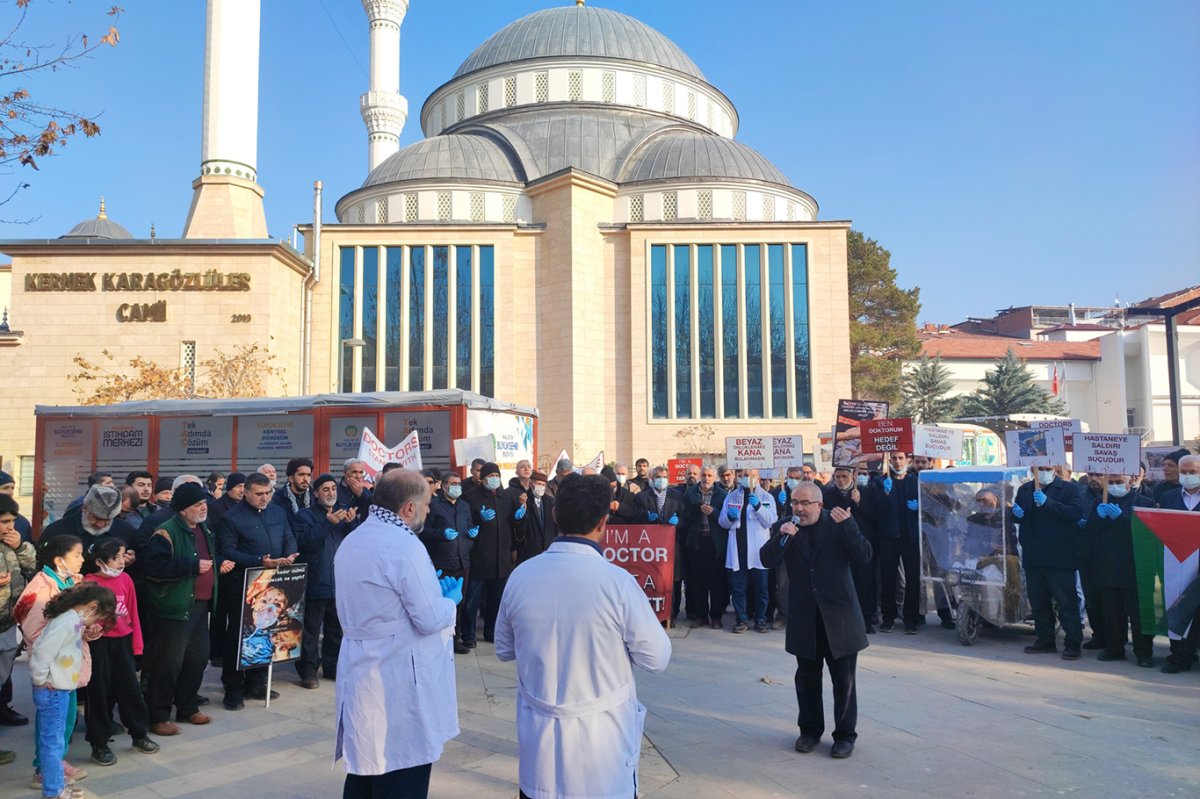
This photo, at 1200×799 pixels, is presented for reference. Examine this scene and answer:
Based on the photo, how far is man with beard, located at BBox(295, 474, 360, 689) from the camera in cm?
757

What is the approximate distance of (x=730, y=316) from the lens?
115 ft

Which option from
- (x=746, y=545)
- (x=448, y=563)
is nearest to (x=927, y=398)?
(x=746, y=545)

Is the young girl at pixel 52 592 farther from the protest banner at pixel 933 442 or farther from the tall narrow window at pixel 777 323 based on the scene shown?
the tall narrow window at pixel 777 323

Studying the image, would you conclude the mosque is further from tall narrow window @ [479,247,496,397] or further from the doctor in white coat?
the doctor in white coat

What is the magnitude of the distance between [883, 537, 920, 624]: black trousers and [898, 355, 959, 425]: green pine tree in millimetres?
38776

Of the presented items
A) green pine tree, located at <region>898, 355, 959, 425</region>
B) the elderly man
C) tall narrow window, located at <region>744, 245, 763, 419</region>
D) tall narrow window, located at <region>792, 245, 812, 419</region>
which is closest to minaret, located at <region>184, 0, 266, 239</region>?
tall narrow window, located at <region>744, 245, 763, 419</region>

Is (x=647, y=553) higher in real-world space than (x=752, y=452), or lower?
lower

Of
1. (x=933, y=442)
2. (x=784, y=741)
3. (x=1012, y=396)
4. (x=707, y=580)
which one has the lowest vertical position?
(x=784, y=741)

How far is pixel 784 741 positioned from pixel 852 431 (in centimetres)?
625

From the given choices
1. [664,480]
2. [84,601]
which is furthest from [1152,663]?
[84,601]

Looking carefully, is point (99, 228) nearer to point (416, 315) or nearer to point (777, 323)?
point (416, 315)

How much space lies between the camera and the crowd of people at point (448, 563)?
555 cm

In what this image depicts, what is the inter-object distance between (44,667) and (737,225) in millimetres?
32582

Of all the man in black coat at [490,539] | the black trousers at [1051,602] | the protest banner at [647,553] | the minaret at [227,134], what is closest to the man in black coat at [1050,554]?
the black trousers at [1051,602]
